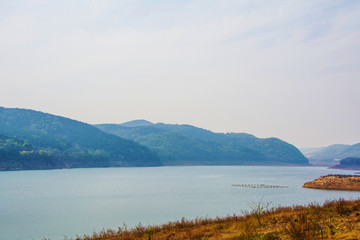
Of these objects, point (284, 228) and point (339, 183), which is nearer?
point (284, 228)

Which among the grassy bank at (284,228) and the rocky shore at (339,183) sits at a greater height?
the grassy bank at (284,228)

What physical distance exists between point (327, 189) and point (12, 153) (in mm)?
150588

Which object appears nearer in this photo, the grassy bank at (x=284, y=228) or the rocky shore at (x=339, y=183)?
the grassy bank at (x=284, y=228)

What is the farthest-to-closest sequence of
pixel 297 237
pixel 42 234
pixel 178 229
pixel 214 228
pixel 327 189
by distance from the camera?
pixel 327 189 → pixel 42 234 → pixel 178 229 → pixel 214 228 → pixel 297 237

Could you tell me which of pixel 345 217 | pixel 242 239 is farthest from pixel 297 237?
pixel 345 217

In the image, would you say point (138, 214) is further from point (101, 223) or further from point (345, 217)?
point (345, 217)

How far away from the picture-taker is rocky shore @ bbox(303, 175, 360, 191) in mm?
69125

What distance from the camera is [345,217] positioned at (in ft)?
53.1

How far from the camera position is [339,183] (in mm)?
71875

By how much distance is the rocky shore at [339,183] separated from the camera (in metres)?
69.1

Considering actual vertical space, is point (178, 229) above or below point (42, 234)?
above

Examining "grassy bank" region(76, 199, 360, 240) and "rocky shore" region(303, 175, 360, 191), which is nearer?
"grassy bank" region(76, 199, 360, 240)

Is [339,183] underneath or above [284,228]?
underneath

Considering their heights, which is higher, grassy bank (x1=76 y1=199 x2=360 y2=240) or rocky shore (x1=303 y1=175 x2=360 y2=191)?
grassy bank (x1=76 y1=199 x2=360 y2=240)
